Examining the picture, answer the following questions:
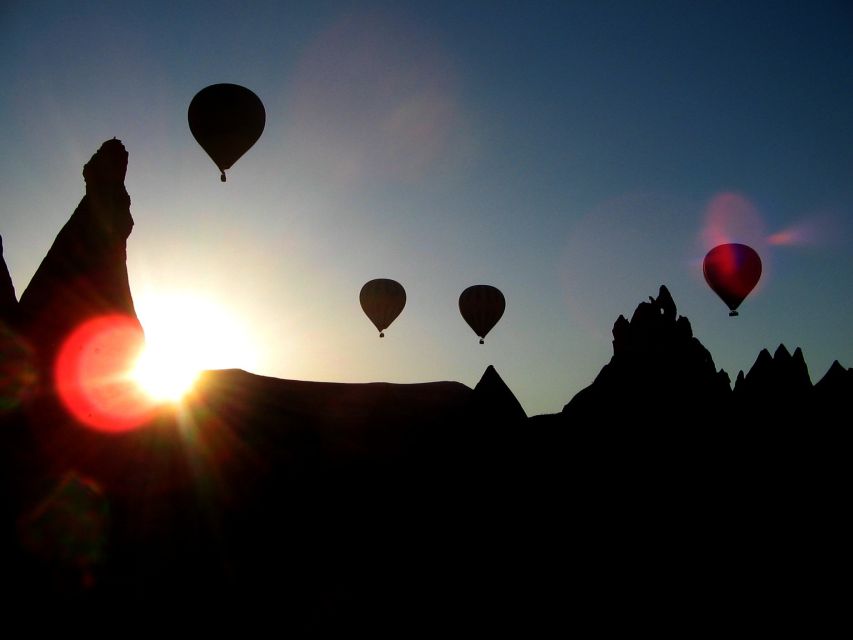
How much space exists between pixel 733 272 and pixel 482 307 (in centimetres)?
1263

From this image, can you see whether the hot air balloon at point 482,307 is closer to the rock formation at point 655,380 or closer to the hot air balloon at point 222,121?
the rock formation at point 655,380

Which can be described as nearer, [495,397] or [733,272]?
[495,397]

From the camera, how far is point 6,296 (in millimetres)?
21531

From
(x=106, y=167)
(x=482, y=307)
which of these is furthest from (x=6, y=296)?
(x=482, y=307)

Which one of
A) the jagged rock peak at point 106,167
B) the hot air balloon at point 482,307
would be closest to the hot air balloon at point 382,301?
the hot air balloon at point 482,307

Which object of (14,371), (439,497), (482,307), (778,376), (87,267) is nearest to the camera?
(439,497)

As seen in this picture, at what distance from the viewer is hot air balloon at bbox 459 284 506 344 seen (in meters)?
37.2

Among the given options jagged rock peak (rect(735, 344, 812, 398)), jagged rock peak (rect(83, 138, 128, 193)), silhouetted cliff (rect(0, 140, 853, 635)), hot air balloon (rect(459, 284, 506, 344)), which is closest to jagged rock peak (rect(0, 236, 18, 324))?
A: silhouetted cliff (rect(0, 140, 853, 635))

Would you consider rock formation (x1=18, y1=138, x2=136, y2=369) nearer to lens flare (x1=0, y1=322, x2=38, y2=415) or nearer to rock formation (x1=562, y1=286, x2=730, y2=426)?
lens flare (x1=0, y1=322, x2=38, y2=415)

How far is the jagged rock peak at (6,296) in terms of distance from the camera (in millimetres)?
21359

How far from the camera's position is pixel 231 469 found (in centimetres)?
2261

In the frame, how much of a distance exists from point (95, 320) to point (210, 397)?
491 centimetres

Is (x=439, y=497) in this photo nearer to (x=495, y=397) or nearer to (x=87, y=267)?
(x=495, y=397)

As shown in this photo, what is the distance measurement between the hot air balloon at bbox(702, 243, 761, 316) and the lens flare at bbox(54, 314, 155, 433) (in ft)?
85.1
